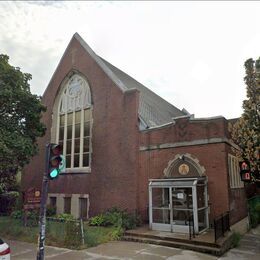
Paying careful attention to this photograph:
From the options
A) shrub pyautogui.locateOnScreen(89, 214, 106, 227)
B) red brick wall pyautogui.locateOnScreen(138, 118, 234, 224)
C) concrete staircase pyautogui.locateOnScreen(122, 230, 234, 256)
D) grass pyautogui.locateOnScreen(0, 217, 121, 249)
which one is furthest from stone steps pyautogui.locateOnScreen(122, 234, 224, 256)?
red brick wall pyautogui.locateOnScreen(138, 118, 234, 224)

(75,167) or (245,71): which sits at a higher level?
(245,71)

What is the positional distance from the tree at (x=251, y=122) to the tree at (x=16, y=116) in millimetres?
10846

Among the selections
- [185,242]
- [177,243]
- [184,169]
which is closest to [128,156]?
[184,169]

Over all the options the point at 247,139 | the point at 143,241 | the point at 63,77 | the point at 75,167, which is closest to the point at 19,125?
the point at 75,167

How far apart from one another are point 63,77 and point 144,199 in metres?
12.3

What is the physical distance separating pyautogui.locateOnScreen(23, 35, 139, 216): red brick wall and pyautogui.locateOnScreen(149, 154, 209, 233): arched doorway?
1.96 metres

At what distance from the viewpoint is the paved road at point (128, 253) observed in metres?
10.4

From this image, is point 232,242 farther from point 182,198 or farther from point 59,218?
point 59,218

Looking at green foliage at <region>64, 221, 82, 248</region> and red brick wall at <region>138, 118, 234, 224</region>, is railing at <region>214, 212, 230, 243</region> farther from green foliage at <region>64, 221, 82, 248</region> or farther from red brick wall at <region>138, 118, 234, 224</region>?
green foliage at <region>64, 221, 82, 248</region>

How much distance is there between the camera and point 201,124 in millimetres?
15242

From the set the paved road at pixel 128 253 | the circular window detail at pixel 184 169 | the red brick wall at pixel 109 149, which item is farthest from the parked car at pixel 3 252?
the circular window detail at pixel 184 169

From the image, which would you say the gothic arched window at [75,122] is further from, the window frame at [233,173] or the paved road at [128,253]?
the window frame at [233,173]

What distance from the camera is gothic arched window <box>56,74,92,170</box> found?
2006cm

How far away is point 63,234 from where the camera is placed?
13273 millimetres
